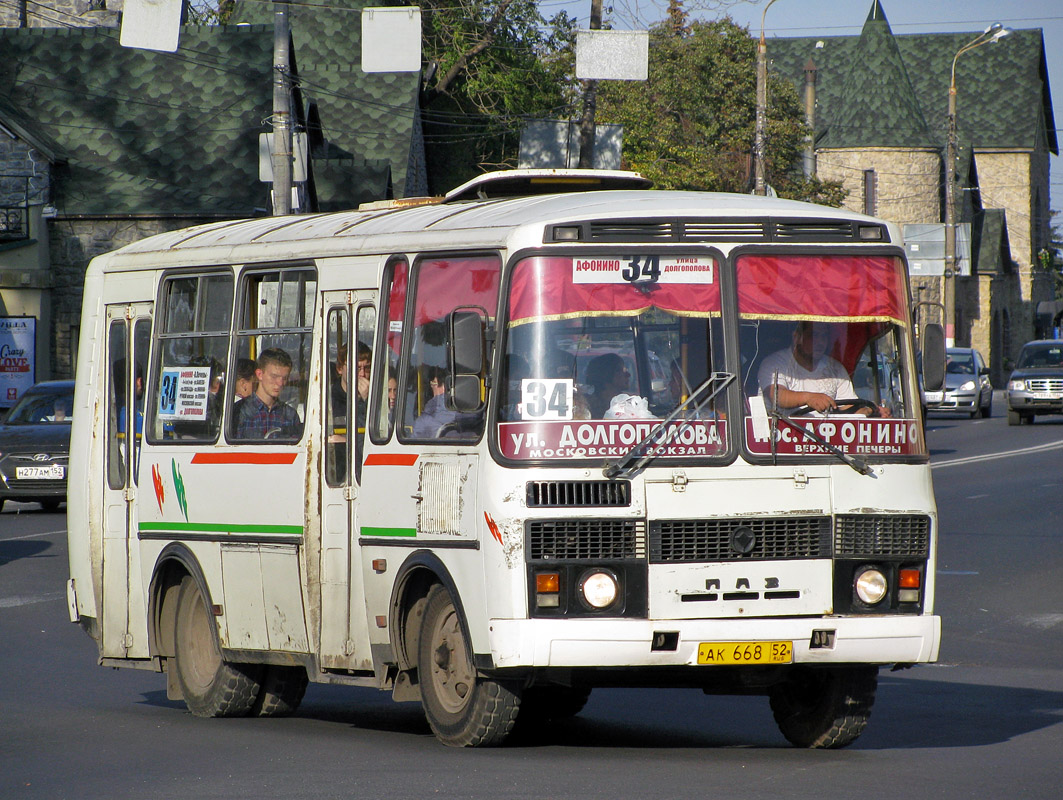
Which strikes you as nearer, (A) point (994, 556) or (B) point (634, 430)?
(B) point (634, 430)

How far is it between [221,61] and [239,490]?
35881mm

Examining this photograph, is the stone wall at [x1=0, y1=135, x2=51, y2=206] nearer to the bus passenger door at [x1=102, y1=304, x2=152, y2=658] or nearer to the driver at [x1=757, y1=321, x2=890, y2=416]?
the bus passenger door at [x1=102, y1=304, x2=152, y2=658]

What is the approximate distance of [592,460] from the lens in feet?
25.8

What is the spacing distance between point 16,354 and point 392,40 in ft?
56.8

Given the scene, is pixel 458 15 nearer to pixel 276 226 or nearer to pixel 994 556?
pixel 994 556

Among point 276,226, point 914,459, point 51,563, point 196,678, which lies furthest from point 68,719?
point 51,563

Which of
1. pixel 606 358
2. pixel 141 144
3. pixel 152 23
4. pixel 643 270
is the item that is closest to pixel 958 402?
pixel 141 144

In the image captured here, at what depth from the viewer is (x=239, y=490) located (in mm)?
9828

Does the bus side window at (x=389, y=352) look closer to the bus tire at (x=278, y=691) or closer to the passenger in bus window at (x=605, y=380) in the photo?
the passenger in bus window at (x=605, y=380)

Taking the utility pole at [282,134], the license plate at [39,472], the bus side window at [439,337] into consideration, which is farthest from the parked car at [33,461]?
the bus side window at [439,337]

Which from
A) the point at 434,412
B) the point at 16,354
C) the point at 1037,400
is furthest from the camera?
the point at 1037,400

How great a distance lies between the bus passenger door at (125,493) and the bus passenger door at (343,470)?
1947 millimetres

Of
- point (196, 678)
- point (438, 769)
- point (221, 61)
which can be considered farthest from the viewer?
point (221, 61)

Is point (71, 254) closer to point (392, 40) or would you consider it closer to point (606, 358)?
point (392, 40)
